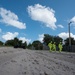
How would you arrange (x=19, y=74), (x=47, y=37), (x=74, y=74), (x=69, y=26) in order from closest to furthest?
(x=19, y=74) < (x=74, y=74) < (x=69, y=26) < (x=47, y=37)

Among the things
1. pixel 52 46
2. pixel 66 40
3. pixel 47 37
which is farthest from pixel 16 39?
pixel 52 46

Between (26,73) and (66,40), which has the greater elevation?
(66,40)

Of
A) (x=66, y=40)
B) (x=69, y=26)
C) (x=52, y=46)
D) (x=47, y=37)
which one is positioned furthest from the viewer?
(x=47, y=37)

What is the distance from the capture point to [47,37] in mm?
155000

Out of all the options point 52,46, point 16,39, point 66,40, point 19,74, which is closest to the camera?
point 19,74

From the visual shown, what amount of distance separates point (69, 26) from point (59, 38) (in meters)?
84.3

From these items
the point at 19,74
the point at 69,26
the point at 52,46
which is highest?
the point at 69,26

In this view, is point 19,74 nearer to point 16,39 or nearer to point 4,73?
point 4,73

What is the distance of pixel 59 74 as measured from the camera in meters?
8.91

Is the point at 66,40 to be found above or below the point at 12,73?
above

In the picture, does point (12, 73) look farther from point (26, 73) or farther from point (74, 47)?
point (74, 47)

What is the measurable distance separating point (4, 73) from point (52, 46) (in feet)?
141

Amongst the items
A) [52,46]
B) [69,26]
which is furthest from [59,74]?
[69,26]

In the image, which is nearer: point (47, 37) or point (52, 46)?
point (52, 46)
